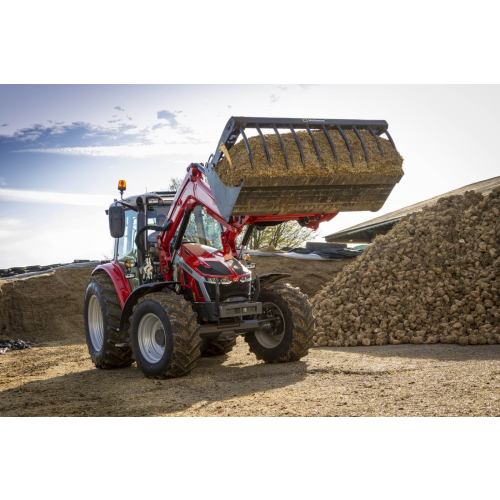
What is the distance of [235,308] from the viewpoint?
24.3ft

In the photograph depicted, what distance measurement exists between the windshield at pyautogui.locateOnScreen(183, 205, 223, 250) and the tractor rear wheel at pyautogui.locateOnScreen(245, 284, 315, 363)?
984mm

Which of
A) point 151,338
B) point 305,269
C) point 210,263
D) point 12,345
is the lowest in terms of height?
point 12,345

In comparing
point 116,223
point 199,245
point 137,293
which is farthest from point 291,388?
point 116,223

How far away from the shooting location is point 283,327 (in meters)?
8.05

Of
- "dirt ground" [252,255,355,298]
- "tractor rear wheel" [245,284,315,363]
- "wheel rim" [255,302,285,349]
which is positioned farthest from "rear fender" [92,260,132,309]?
"dirt ground" [252,255,355,298]

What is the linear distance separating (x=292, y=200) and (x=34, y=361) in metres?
6.22

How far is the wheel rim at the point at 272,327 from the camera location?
8086 mm

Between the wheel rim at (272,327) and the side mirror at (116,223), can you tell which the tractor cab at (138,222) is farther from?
the wheel rim at (272,327)

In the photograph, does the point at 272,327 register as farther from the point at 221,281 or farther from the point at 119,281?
the point at 119,281

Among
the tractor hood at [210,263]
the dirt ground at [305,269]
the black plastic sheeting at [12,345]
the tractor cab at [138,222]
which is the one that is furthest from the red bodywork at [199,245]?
the dirt ground at [305,269]

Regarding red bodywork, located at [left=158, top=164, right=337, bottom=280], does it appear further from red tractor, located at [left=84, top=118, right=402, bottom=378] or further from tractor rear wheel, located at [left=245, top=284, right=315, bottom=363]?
tractor rear wheel, located at [left=245, top=284, right=315, bottom=363]

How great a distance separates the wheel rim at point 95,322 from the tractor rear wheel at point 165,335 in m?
1.95

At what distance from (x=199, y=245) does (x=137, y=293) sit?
1.03m

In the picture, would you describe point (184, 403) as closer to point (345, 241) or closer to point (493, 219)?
point (493, 219)
